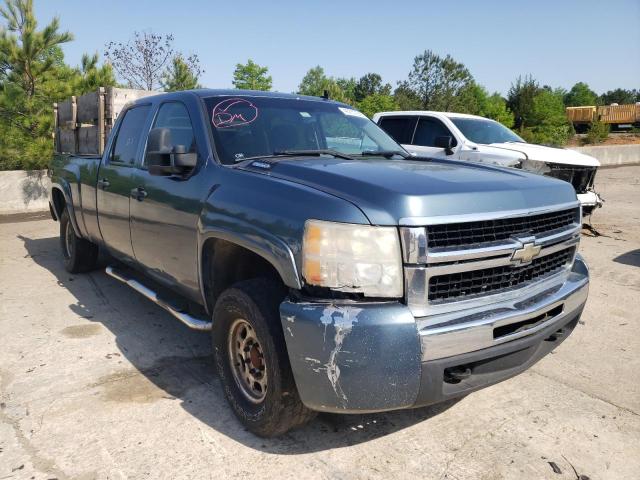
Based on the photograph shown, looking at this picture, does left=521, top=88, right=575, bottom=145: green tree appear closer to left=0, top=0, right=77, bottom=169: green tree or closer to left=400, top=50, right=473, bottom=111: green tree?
left=400, top=50, right=473, bottom=111: green tree

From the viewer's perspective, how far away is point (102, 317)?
475cm

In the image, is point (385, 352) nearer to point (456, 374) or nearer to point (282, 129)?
point (456, 374)

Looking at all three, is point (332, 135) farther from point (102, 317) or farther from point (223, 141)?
point (102, 317)

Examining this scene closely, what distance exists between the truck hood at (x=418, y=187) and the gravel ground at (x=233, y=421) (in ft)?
4.10

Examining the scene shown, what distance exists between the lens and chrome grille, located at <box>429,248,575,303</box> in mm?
2395

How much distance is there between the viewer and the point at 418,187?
2.47 meters

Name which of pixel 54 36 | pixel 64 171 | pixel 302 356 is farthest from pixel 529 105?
pixel 302 356

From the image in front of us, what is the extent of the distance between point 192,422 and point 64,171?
4012mm

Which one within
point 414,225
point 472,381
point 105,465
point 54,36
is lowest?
point 105,465

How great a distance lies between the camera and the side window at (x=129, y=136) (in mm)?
4352

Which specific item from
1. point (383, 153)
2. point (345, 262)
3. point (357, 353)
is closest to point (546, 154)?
point (383, 153)

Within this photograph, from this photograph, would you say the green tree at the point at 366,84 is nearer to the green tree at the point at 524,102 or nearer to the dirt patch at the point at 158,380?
the green tree at the point at 524,102

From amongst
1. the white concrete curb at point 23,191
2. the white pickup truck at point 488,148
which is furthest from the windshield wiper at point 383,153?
the white concrete curb at point 23,191

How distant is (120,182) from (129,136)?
46 centimetres
